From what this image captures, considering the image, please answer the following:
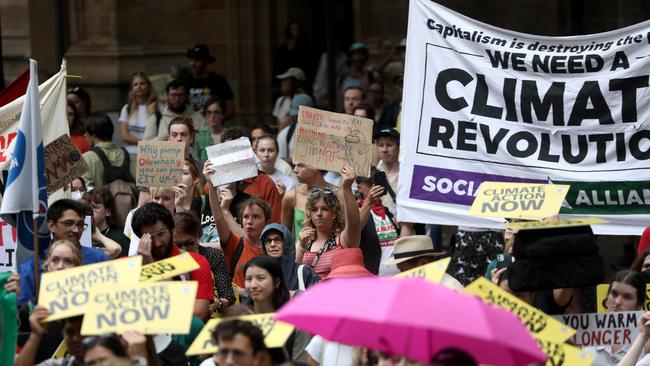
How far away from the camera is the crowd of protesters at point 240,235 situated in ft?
24.3

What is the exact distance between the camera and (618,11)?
18797 millimetres

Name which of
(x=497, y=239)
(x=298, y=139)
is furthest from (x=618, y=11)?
(x=298, y=139)

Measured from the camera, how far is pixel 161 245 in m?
8.73

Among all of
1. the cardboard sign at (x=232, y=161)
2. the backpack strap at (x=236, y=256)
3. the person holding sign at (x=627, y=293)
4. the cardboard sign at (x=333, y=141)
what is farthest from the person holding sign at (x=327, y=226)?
the person holding sign at (x=627, y=293)

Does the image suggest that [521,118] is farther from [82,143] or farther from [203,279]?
[82,143]

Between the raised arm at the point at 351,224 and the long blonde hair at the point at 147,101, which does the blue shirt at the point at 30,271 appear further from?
the long blonde hair at the point at 147,101

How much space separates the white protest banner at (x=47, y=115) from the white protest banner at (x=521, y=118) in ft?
7.13

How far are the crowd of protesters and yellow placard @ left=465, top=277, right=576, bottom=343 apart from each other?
59 centimetres

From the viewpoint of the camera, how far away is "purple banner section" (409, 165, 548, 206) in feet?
32.2

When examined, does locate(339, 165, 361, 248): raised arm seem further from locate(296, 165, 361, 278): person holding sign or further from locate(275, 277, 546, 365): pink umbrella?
locate(275, 277, 546, 365): pink umbrella

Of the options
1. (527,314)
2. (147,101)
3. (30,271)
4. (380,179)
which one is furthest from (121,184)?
(527,314)

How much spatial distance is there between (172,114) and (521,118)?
495 cm

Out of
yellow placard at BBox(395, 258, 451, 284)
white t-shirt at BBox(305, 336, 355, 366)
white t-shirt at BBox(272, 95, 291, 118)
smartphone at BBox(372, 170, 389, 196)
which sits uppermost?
white t-shirt at BBox(272, 95, 291, 118)

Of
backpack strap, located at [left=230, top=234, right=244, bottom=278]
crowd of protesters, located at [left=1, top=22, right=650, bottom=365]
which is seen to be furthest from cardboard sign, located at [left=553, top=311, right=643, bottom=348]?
backpack strap, located at [left=230, top=234, right=244, bottom=278]
